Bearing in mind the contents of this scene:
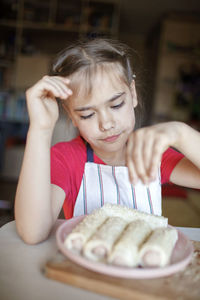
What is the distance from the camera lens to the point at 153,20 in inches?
220

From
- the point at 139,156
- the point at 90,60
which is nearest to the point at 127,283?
the point at 139,156

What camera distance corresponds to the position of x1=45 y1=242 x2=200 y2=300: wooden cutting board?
520mm

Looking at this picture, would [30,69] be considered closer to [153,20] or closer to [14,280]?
[153,20]

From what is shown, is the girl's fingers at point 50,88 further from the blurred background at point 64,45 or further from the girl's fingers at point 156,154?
the blurred background at point 64,45

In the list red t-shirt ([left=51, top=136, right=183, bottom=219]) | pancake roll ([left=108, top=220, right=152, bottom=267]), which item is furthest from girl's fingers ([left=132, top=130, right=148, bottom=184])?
red t-shirt ([left=51, top=136, right=183, bottom=219])

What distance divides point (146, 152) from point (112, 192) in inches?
19.9

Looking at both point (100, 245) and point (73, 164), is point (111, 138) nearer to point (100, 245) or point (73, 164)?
point (73, 164)

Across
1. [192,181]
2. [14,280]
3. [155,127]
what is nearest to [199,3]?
[192,181]

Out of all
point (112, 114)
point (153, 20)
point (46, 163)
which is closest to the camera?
point (46, 163)

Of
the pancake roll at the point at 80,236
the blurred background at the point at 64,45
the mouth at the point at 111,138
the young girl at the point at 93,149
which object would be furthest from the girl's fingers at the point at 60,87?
the blurred background at the point at 64,45

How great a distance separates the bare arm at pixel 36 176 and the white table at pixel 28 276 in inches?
1.4

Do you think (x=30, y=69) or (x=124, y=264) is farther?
(x=30, y=69)

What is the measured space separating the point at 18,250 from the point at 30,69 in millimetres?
4168

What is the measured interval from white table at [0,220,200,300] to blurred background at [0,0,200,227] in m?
2.95
